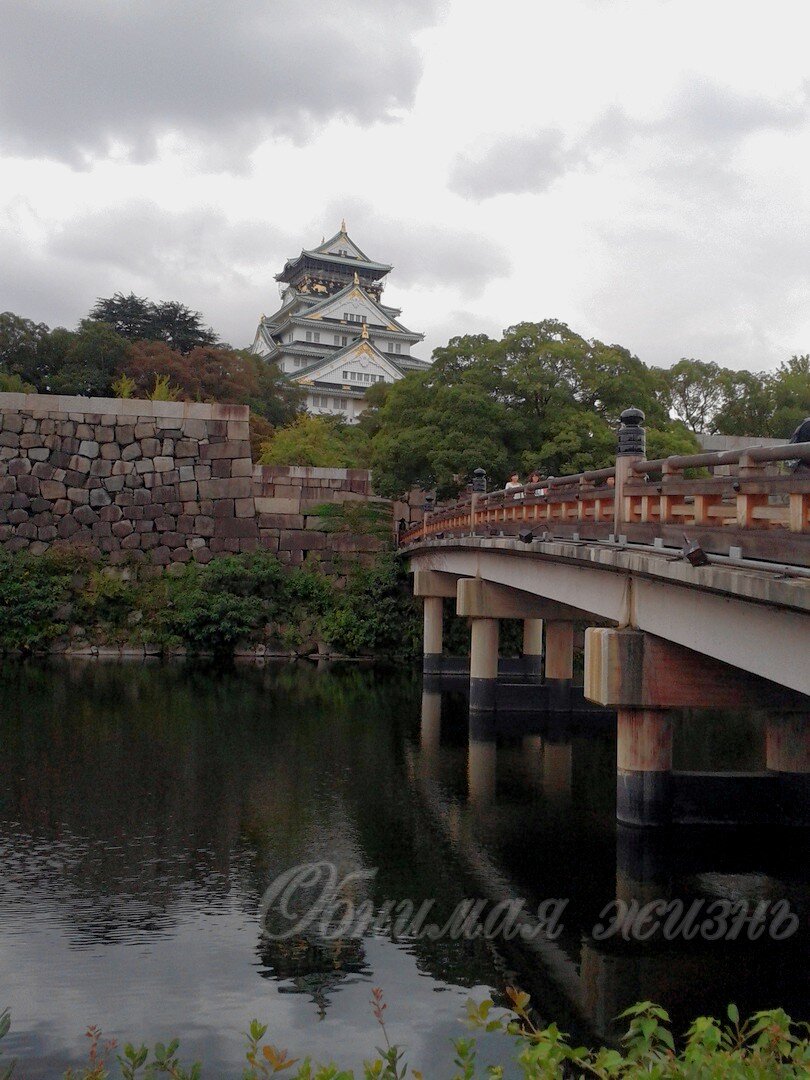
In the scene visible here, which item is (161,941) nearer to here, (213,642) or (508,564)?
(508,564)

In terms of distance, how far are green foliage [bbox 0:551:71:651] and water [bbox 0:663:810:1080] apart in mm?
12064

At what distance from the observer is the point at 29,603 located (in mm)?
30766

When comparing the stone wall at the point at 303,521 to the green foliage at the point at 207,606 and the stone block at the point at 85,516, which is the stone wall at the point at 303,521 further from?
the stone block at the point at 85,516

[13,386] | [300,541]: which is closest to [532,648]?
[300,541]

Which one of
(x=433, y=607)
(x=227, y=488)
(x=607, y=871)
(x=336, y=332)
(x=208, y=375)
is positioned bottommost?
(x=607, y=871)

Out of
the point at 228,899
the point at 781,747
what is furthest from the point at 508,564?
the point at 228,899

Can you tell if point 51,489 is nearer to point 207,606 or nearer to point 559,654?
point 207,606

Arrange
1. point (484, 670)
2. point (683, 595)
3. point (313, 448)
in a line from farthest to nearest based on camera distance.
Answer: point (313, 448), point (484, 670), point (683, 595)

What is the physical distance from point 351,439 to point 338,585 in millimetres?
15048

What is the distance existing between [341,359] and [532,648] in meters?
40.9

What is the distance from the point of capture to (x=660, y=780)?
11414 millimetres

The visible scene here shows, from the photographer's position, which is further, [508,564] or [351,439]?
[351,439]

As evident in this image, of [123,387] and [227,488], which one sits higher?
[123,387]

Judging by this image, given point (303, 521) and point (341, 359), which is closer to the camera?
point (303, 521)
